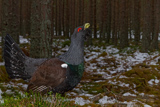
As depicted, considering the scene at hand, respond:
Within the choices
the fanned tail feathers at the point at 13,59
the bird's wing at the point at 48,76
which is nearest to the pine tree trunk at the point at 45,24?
the fanned tail feathers at the point at 13,59

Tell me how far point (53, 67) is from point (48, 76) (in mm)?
212

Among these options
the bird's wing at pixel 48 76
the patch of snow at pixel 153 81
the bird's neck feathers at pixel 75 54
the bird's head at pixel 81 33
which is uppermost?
the bird's head at pixel 81 33

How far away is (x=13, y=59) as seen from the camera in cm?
405

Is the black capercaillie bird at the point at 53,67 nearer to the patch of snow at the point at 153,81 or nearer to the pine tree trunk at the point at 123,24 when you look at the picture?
the patch of snow at the point at 153,81

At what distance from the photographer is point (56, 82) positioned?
364cm

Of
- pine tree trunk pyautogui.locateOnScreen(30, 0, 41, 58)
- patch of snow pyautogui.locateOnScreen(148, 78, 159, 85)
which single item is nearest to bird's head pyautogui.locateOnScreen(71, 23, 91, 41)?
pine tree trunk pyautogui.locateOnScreen(30, 0, 41, 58)

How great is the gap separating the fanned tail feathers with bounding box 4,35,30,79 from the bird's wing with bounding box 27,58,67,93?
14.0 inches

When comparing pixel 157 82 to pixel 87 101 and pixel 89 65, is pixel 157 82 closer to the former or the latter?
pixel 87 101

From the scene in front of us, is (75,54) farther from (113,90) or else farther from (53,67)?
(113,90)

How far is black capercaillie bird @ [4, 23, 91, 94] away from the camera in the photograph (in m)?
3.63

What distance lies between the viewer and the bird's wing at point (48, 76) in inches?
143

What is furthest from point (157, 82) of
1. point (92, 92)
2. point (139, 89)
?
point (92, 92)

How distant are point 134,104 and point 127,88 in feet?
4.88

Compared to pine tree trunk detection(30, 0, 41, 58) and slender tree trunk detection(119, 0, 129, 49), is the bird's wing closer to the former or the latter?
pine tree trunk detection(30, 0, 41, 58)
